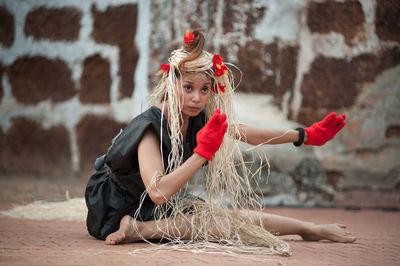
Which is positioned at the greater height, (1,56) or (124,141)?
(1,56)

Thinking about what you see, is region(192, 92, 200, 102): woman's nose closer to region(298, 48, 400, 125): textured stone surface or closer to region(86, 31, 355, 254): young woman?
region(86, 31, 355, 254): young woman

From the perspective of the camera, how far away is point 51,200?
3482 millimetres

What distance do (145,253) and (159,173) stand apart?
14.2 inches

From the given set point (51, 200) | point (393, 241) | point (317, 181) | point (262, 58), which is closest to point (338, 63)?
point (262, 58)

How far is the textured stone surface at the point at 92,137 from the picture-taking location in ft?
13.5

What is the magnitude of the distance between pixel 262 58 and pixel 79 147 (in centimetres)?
180

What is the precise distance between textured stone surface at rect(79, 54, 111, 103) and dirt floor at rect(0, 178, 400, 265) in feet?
4.22

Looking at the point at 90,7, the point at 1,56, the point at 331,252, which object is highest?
the point at 90,7

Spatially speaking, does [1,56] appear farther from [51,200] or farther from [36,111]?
[51,200]

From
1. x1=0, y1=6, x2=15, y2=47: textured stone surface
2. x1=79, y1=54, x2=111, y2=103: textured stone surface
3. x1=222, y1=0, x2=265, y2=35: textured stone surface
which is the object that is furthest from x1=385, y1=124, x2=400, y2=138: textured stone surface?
x1=0, y1=6, x2=15, y2=47: textured stone surface

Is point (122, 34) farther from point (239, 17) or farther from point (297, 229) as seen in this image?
point (297, 229)

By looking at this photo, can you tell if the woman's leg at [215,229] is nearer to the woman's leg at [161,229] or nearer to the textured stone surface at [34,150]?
the woman's leg at [161,229]

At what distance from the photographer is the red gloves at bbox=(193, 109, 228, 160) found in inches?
76.9

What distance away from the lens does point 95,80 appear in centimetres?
417
